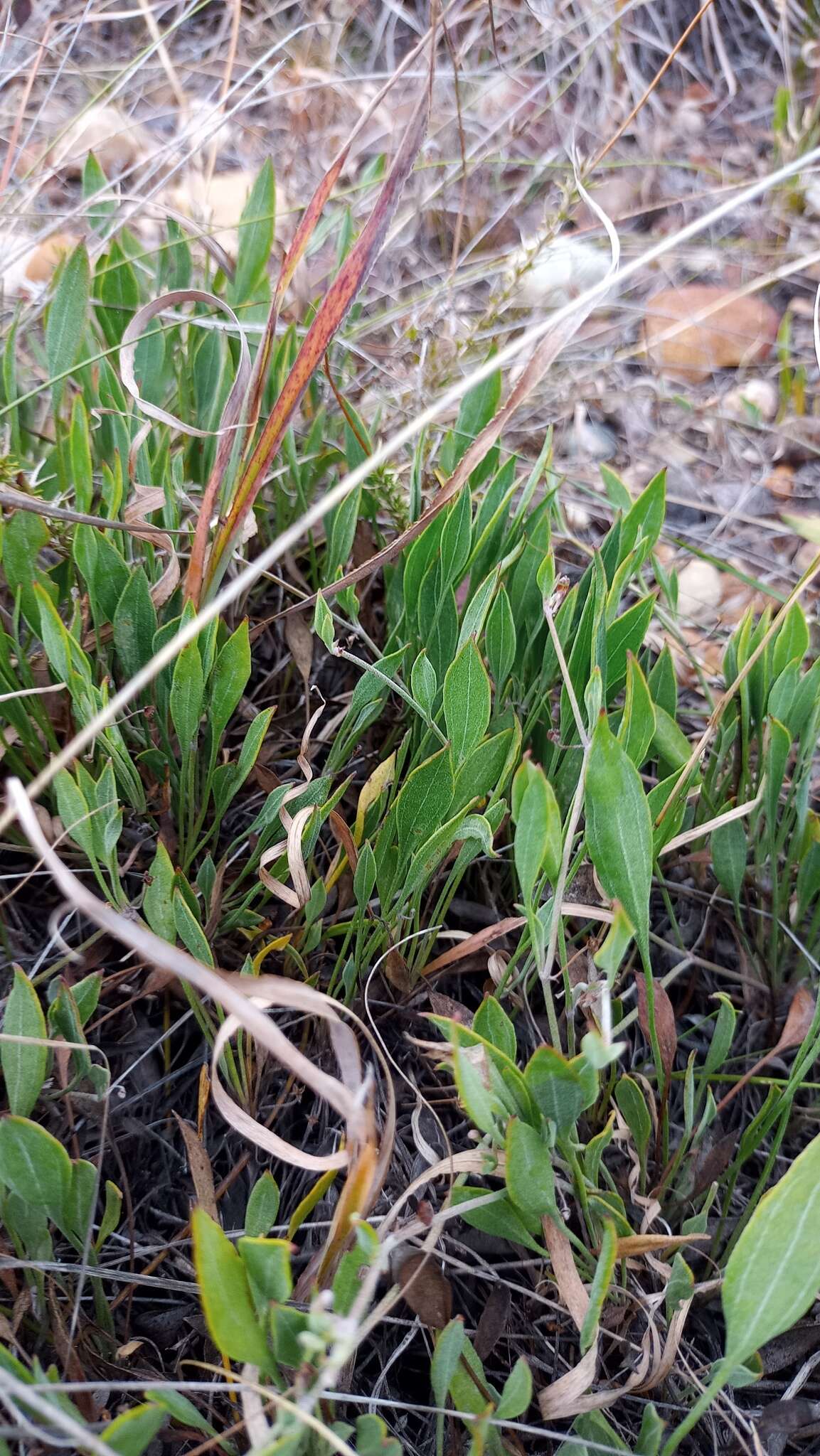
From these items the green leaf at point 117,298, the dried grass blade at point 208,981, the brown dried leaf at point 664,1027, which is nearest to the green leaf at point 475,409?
the green leaf at point 117,298

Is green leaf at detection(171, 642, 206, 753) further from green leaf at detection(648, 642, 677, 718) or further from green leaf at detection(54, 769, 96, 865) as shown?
green leaf at detection(648, 642, 677, 718)

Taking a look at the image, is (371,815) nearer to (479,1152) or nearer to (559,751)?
(559,751)

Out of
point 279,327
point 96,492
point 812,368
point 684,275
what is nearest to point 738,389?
point 812,368

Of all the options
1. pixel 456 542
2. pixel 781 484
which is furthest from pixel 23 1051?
pixel 781 484

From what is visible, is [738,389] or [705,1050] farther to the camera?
[738,389]

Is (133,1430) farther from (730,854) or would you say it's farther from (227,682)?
(730,854)

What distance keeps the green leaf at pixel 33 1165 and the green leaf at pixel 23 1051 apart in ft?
0.19

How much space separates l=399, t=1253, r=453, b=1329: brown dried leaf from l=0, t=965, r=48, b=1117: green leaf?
0.27m

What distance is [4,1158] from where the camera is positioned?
0.65 meters

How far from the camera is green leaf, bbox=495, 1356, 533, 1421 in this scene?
2.06 feet

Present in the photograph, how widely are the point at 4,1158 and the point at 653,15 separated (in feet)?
8.63

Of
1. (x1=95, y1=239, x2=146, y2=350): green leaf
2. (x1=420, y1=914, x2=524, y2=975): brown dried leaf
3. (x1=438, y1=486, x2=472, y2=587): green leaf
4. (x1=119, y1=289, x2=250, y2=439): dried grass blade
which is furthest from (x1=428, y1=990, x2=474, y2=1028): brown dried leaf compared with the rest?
(x1=95, y1=239, x2=146, y2=350): green leaf

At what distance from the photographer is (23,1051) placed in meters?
0.70

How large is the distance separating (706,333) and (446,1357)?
178 cm
